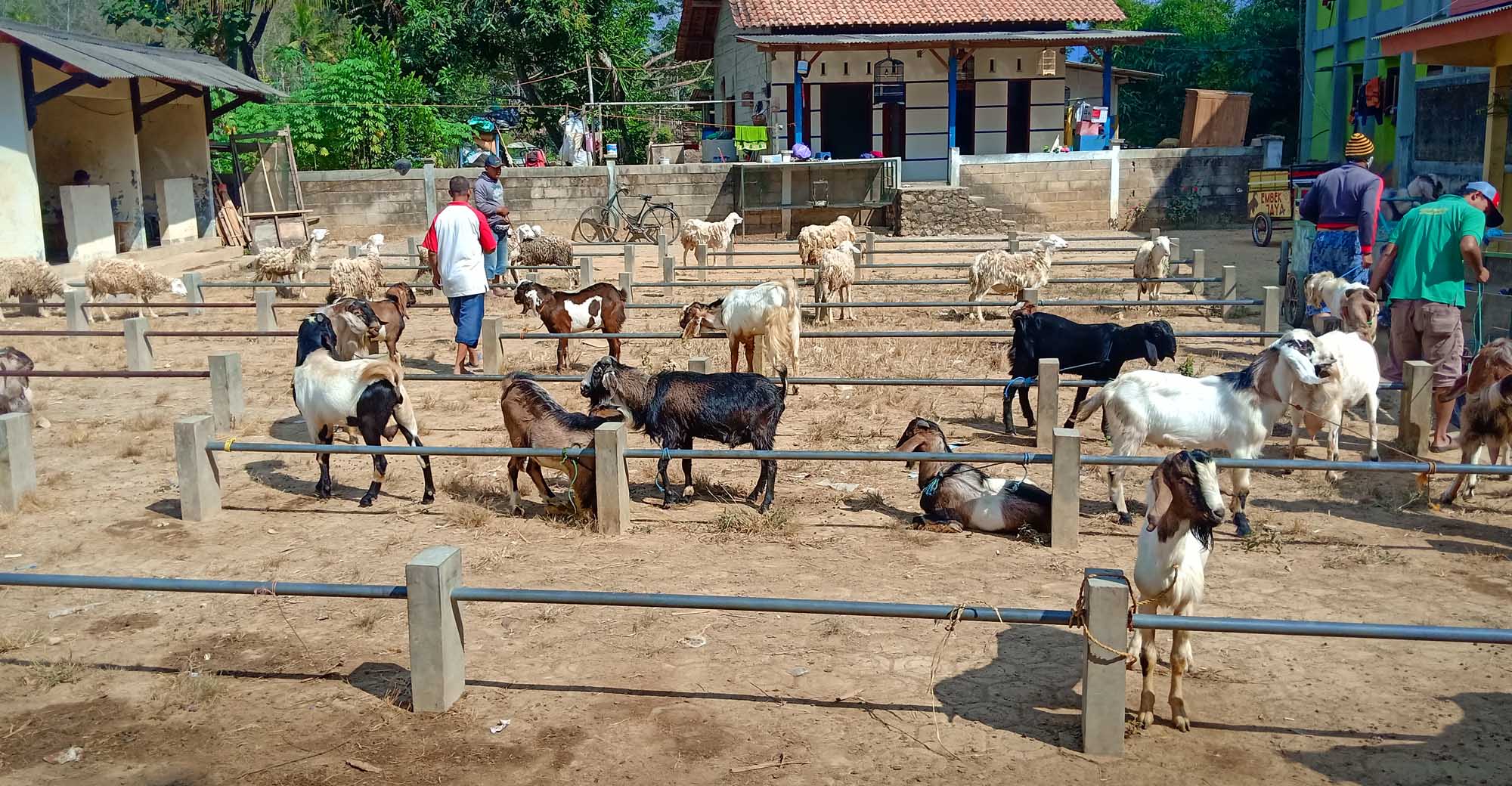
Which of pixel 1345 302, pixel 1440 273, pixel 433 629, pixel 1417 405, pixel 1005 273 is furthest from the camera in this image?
pixel 1005 273

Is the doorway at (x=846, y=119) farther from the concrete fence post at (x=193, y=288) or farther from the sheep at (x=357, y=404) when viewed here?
the sheep at (x=357, y=404)

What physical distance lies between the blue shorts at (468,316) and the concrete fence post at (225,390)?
1927 mm

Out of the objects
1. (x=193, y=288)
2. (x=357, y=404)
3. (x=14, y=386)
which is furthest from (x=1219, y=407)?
(x=193, y=288)

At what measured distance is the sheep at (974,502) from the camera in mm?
7062

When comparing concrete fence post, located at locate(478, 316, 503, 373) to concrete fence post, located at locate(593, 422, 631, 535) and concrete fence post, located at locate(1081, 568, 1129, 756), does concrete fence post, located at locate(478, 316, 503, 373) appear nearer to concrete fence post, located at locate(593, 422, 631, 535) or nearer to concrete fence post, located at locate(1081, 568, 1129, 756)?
concrete fence post, located at locate(593, 422, 631, 535)

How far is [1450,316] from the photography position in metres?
8.66

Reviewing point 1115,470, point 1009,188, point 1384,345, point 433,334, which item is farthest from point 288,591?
point 1009,188

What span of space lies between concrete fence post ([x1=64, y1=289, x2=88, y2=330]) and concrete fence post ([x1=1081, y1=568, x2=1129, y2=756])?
43.9ft

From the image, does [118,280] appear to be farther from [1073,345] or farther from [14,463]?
[1073,345]

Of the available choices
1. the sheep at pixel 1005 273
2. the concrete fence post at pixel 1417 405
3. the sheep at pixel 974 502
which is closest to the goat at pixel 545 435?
the sheep at pixel 974 502

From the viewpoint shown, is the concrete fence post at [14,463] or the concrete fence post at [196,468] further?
the concrete fence post at [14,463]

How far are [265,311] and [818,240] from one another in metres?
8.04

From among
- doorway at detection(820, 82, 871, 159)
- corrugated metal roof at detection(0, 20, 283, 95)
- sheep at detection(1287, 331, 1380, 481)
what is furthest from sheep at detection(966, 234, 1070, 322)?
doorway at detection(820, 82, 871, 159)

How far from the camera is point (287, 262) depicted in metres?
17.7
